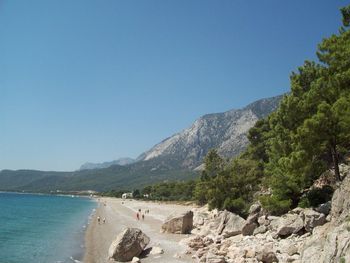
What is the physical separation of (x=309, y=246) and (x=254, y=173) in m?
34.8

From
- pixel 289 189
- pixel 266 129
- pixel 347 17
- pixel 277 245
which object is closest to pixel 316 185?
→ pixel 289 189

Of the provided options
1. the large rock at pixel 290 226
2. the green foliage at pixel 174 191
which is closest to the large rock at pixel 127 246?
the large rock at pixel 290 226

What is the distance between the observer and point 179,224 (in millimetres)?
41656

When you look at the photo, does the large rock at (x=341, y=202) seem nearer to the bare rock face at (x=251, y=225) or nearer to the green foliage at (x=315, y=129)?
the green foliage at (x=315, y=129)

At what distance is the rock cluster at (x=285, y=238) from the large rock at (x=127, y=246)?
13.4 feet

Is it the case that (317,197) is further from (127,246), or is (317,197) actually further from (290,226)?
(127,246)

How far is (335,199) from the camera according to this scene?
812 inches

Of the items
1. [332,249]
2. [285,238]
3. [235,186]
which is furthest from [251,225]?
[235,186]

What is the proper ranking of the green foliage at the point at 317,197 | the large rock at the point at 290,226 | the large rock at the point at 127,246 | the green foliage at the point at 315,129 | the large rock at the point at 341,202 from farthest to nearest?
the green foliage at the point at 317,197 < the large rock at the point at 127,246 < the green foliage at the point at 315,129 < the large rock at the point at 290,226 < the large rock at the point at 341,202

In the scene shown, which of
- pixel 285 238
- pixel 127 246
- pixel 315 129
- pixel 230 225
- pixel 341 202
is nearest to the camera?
pixel 341 202

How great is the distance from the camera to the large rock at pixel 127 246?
28.3 metres

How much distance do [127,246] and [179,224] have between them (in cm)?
1371

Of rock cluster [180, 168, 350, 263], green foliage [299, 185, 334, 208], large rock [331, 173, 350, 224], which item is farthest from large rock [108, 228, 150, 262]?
large rock [331, 173, 350, 224]

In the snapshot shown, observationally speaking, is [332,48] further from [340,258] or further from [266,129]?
[266,129]
